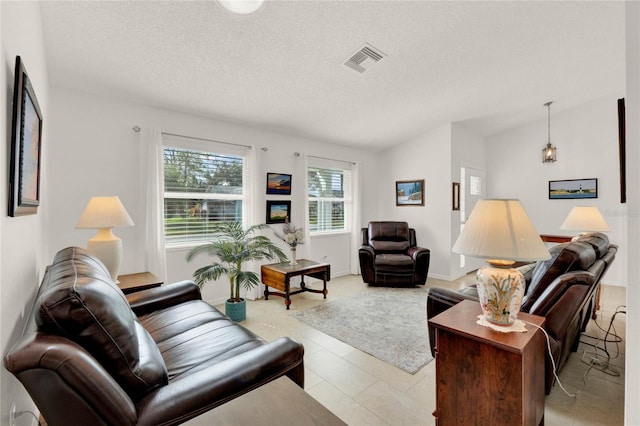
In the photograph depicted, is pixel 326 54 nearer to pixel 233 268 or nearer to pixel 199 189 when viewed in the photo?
pixel 199 189

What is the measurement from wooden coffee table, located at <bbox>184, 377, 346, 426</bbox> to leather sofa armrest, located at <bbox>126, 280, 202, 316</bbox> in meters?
1.49

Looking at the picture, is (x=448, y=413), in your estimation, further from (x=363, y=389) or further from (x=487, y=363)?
(x=363, y=389)

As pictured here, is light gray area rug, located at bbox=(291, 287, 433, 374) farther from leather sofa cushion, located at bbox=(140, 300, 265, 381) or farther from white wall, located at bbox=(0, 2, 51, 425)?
white wall, located at bbox=(0, 2, 51, 425)

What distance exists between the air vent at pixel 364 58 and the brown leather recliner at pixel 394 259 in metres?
2.65

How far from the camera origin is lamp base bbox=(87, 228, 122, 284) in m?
2.29

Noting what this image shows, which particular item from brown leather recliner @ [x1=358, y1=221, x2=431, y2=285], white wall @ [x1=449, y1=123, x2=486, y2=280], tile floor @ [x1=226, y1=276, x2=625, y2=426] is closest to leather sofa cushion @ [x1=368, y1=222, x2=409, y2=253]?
brown leather recliner @ [x1=358, y1=221, x2=431, y2=285]

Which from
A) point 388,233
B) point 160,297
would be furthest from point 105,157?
point 388,233

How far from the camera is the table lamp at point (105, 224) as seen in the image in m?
2.29

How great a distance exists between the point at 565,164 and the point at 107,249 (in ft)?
21.9

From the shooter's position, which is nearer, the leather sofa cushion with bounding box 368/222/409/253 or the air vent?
the air vent

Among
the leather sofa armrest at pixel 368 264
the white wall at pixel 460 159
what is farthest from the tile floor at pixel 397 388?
the white wall at pixel 460 159

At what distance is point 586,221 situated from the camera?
3.31 meters

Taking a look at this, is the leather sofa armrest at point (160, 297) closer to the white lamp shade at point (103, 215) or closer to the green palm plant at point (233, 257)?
the white lamp shade at point (103, 215)

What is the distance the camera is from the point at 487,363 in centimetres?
139
